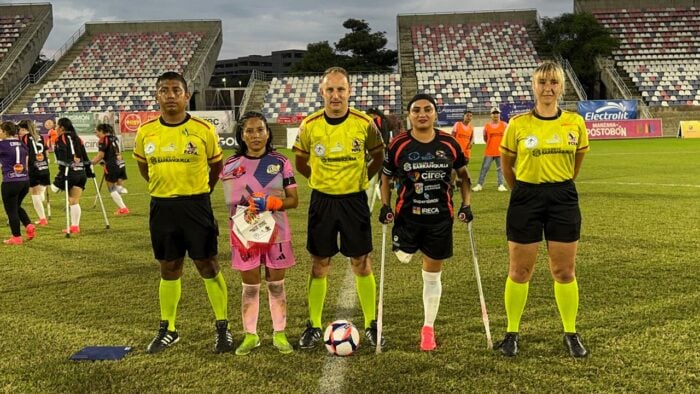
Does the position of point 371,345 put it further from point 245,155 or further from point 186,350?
point 245,155

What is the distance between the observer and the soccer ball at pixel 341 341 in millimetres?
4012

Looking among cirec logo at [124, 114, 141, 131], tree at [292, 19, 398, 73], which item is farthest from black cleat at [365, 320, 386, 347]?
tree at [292, 19, 398, 73]

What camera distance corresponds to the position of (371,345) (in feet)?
13.9

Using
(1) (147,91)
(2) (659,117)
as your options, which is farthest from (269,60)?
(2) (659,117)

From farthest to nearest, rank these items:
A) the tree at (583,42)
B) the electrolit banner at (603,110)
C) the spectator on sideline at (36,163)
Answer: the tree at (583,42)
the electrolit banner at (603,110)
the spectator on sideline at (36,163)

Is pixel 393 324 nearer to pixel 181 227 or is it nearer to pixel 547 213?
pixel 547 213

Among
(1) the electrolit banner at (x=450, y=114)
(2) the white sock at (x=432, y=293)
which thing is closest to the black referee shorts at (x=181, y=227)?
(2) the white sock at (x=432, y=293)

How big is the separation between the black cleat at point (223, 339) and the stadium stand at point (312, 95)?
33.3 metres

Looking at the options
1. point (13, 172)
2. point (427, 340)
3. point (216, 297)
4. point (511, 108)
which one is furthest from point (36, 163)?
point (511, 108)

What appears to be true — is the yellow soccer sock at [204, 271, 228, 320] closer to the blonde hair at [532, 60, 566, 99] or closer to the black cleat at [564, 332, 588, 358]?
the black cleat at [564, 332, 588, 358]

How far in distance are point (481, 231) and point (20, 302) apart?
19.9ft

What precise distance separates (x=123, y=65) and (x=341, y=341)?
1904 inches

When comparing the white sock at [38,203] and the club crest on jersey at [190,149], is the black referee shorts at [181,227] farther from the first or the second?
the white sock at [38,203]

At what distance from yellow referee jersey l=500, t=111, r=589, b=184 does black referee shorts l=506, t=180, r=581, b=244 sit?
0.24ft
